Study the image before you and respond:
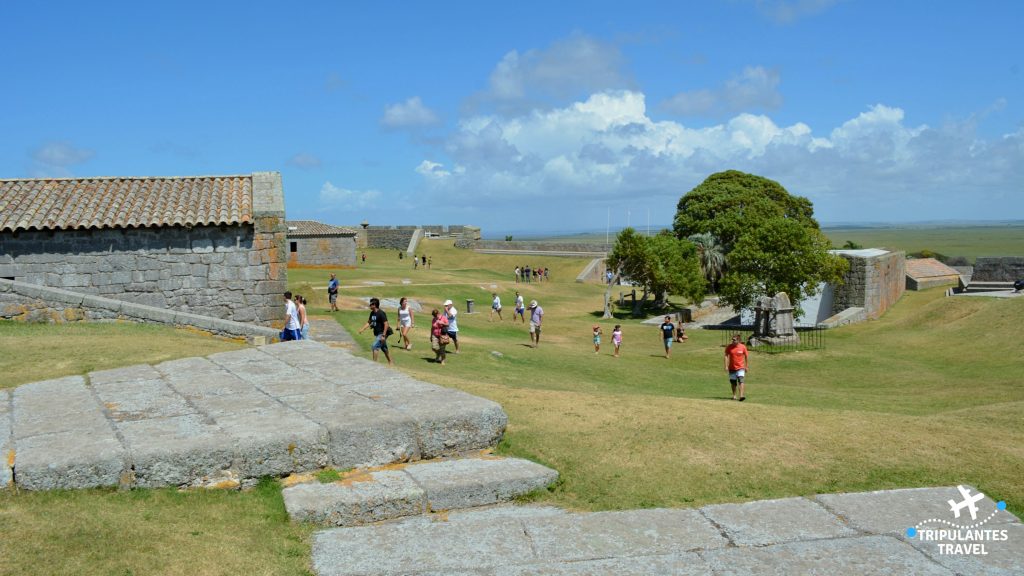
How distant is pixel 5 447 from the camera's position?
22.6 ft

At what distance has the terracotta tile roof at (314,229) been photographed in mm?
52328

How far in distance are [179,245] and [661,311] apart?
1304 inches

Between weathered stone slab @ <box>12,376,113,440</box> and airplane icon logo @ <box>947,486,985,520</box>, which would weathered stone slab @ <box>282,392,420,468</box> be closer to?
weathered stone slab @ <box>12,376,113,440</box>

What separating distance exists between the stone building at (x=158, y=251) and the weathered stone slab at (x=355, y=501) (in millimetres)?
13816

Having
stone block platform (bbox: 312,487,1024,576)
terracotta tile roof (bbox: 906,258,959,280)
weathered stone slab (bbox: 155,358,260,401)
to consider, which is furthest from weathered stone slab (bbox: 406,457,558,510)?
terracotta tile roof (bbox: 906,258,959,280)

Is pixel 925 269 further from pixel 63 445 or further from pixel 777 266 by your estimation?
pixel 63 445

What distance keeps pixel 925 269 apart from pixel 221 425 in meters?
51.3

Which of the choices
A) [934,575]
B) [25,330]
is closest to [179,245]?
[25,330]

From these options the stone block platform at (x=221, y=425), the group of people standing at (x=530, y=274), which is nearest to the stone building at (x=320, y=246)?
the group of people standing at (x=530, y=274)

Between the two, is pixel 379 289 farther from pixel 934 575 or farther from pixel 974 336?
pixel 934 575

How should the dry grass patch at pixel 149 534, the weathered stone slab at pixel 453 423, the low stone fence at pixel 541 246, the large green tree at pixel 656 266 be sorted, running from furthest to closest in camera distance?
the low stone fence at pixel 541 246 < the large green tree at pixel 656 266 < the weathered stone slab at pixel 453 423 < the dry grass patch at pixel 149 534

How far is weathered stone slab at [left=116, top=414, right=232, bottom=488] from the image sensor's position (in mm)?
6801

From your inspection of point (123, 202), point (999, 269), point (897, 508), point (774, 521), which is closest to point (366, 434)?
point (774, 521)

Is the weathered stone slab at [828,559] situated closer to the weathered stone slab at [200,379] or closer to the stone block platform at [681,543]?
the stone block platform at [681,543]
